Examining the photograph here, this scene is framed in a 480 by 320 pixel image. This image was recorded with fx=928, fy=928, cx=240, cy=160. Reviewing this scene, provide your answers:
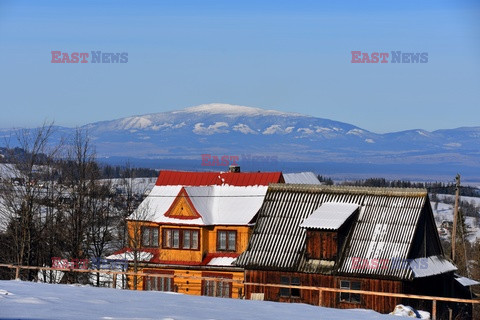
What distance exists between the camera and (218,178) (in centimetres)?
5366

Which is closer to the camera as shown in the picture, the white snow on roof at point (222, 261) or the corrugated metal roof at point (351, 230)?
the corrugated metal roof at point (351, 230)

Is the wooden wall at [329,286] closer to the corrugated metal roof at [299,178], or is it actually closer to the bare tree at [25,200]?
the bare tree at [25,200]

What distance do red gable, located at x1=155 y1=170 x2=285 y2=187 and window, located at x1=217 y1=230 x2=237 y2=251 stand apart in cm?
369

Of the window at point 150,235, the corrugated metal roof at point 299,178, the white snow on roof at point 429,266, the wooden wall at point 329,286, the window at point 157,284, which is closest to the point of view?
the wooden wall at point 329,286

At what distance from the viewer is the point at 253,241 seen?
140 ft

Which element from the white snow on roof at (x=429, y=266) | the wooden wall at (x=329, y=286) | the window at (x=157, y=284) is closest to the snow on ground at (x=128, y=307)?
the wooden wall at (x=329, y=286)

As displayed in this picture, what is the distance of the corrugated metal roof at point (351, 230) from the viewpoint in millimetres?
39688

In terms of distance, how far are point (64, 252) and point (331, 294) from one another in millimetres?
23048

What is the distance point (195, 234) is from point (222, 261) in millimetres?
2319

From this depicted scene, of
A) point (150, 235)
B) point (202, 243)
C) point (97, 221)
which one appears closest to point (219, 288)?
point (202, 243)

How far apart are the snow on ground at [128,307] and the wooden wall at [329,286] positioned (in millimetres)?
9551

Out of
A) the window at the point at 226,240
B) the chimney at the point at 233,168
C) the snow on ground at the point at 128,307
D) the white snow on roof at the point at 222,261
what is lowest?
the white snow on roof at the point at 222,261

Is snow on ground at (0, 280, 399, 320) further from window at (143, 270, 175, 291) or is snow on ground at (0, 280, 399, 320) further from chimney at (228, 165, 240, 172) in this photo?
chimney at (228, 165, 240, 172)

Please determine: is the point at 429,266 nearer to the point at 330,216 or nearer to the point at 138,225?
the point at 330,216
